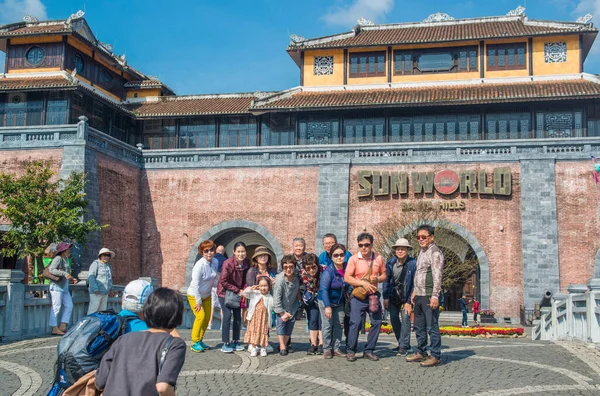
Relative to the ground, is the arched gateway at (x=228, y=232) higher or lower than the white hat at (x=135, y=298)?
higher

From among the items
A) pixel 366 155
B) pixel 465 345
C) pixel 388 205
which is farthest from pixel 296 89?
pixel 465 345

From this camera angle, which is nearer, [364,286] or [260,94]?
[364,286]

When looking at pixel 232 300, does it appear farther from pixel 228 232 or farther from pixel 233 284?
pixel 228 232

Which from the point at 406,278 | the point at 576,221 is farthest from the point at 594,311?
the point at 576,221

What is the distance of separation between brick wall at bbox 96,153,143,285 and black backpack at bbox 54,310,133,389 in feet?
61.4

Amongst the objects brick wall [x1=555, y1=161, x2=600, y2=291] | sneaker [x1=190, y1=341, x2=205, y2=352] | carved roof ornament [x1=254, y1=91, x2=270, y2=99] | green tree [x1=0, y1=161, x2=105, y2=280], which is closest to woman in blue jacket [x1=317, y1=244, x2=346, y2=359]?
sneaker [x1=190, y1=341, x2=205, y2=352]

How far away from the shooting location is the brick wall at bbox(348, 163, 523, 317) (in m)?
22.3

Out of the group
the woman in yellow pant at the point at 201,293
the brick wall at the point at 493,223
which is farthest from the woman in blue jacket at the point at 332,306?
the brick wall at the point at 493,223

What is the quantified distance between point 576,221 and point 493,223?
2747mm

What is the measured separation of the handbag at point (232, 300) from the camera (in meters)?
9.66

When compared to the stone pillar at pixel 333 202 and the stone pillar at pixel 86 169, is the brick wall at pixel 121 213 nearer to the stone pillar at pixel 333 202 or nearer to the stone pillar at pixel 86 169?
the stone pillar at pixel 86 169

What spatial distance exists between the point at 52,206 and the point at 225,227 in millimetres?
7431

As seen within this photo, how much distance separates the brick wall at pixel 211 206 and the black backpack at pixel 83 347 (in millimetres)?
19400

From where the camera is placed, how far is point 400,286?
911cm
